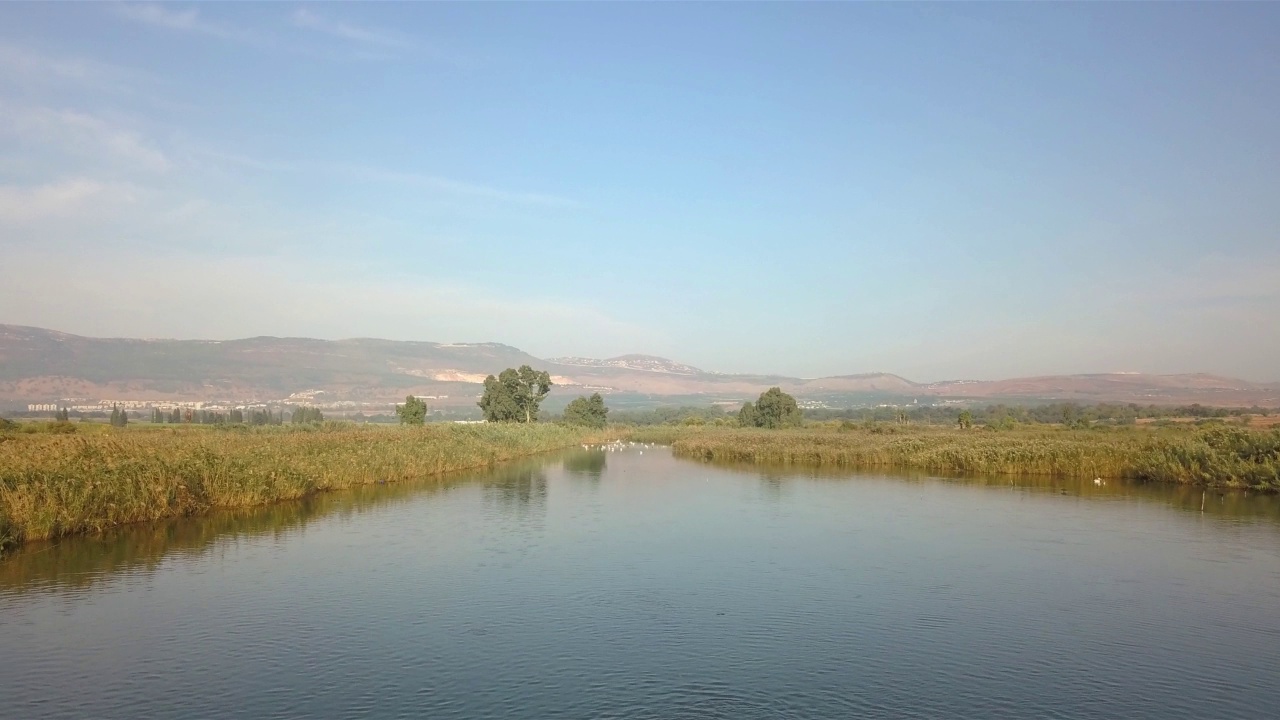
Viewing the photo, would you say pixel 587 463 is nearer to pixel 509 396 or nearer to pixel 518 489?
pixel 518 489

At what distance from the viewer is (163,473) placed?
1947 cm

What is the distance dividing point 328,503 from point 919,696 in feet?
61.9

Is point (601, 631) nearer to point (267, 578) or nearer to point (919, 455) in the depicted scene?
point (267, 578)

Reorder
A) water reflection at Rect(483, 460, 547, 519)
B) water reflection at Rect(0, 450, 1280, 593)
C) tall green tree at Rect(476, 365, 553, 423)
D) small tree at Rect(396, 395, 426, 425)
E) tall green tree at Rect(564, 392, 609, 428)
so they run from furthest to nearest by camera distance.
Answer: tall green tree at Rect(564, 392, 609, 428)
tall green tree at Rect(476, 365, 553, 423)
small tree at Rect(396, 395, 426, 425)
water reflection at Rect(483, 460, 547, 519)
water reflection at Rect(0, 450, 1280, 593)

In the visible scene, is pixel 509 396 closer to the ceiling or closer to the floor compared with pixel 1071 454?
closer to the ceiling

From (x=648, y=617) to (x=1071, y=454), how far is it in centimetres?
2631

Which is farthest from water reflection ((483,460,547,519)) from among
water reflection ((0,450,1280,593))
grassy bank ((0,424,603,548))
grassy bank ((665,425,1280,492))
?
A: grassy bank ((665,425,1280,492))

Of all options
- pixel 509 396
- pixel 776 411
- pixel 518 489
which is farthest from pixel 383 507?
pixel 776 411

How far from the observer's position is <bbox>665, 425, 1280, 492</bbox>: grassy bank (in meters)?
27.6

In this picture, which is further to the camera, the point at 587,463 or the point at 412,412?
the point at 412,412

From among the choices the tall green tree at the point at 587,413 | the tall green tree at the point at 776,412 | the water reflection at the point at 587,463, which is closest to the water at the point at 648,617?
the water reflection at the point at 587,463

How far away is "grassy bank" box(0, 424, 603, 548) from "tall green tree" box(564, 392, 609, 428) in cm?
4478

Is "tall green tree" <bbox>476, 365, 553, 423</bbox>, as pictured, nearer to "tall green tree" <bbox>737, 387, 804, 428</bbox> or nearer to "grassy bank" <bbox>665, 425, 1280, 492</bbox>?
"tall green tree" <bbox>737, 387, 804, 428</bbox>

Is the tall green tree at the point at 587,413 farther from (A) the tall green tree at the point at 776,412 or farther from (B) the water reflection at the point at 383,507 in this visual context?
(B) the water reflection at the point at 383,507
